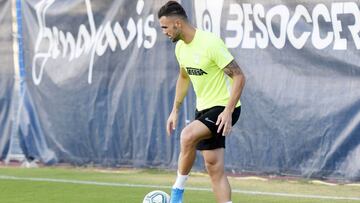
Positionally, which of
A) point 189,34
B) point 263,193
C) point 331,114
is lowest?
point 263,193

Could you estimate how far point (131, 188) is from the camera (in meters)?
11.4

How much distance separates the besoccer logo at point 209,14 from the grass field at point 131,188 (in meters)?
1.89

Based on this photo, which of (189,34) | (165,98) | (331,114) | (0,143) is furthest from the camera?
(0,143)

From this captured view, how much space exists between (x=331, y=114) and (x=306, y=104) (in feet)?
1.16

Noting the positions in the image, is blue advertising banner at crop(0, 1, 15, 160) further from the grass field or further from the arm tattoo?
the arm tattoo

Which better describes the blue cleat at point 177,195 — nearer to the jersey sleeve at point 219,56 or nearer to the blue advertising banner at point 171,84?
the jersey sleeve at point 219,56

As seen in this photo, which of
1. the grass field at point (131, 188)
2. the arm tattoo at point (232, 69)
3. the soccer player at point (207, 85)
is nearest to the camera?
the arm tattoo at point (232, 69)

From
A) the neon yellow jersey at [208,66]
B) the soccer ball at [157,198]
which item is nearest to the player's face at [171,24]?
the neon yellow jersey at [208,66]

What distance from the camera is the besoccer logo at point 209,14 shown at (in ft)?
40.5

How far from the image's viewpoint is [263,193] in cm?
1079

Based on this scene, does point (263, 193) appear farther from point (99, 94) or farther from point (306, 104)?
point (99, 94)

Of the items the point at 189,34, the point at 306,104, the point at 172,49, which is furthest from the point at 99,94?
the point at 189,34

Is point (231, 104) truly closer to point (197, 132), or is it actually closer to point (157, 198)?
point (197, 132)

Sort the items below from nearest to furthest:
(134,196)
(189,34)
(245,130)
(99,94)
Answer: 1. (189,34)
2. (134,196)
3. (245,130)
4. (99,94)
